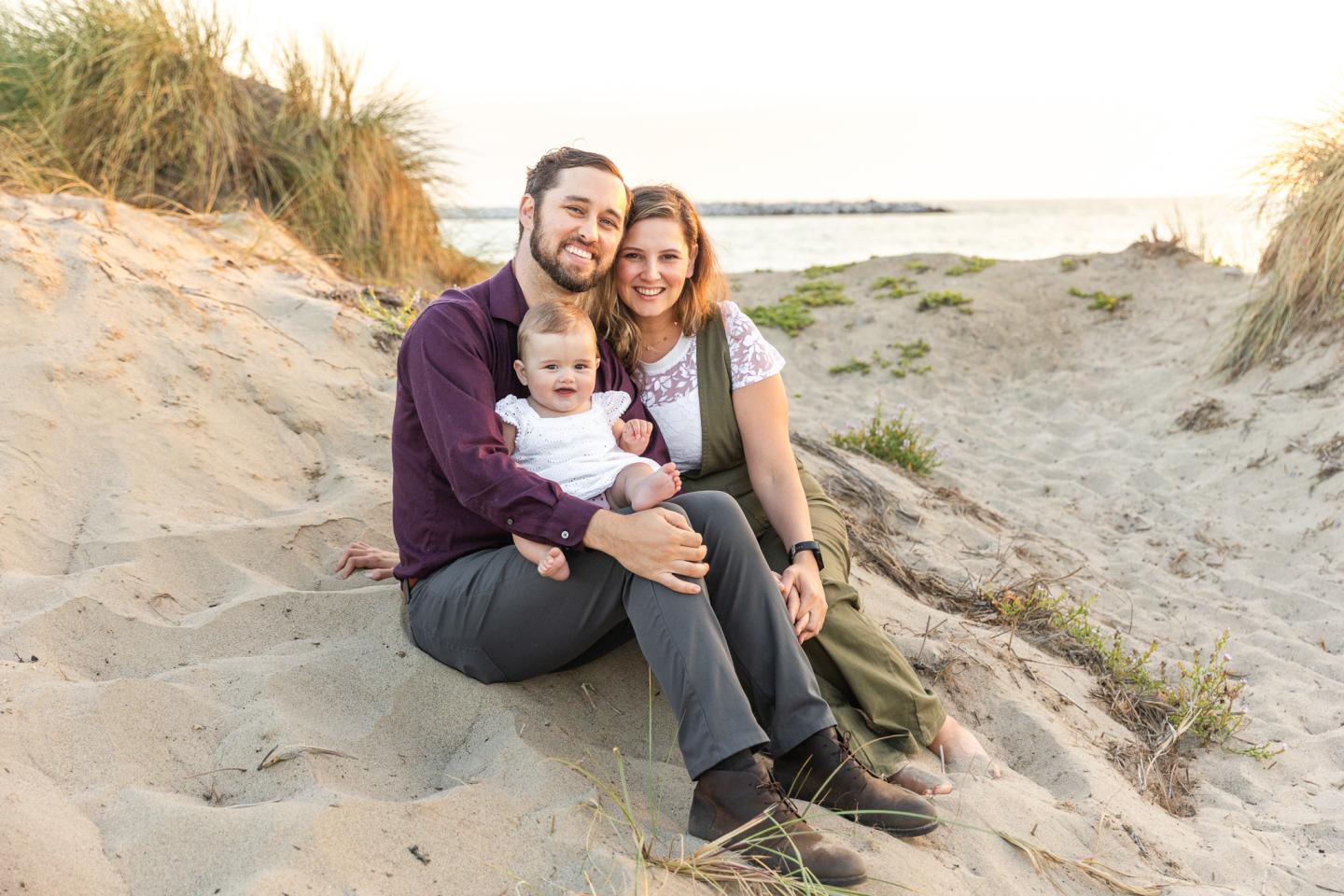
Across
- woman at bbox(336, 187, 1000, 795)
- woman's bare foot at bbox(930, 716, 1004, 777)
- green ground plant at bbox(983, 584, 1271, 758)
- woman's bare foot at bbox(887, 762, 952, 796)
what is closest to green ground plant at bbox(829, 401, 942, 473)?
green ground plant at bbox(983, 584, 1271, 758)

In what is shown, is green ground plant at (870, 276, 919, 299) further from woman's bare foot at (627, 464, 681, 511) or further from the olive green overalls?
woman's bare foot at (627, 464, 681, 511)

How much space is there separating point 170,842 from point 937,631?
2.68 m

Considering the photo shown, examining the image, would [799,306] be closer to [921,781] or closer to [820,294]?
[820,294]

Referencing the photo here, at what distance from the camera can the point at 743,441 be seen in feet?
11.7

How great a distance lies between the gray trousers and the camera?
267 cm

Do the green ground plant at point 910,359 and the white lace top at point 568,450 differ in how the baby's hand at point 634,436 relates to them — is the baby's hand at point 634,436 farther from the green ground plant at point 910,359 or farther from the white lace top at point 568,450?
the green ground plant at point 910,359

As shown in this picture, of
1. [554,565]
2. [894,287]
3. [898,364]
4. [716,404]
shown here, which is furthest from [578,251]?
[894,287]

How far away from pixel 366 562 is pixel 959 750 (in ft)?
6.61

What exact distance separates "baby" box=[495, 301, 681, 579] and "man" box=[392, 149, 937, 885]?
4.2 inches

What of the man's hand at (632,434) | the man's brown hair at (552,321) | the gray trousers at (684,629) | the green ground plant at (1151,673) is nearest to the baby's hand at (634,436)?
the man's hand at (632,434)

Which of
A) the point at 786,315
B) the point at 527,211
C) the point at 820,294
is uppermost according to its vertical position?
the point at 527,211

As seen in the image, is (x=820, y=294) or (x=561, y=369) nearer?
(x=561, y=369)

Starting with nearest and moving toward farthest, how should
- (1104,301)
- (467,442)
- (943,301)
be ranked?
(467,442) → (1104,301) → (943,301)

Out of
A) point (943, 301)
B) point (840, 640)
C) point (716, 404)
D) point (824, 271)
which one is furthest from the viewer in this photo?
point (824, 271)
